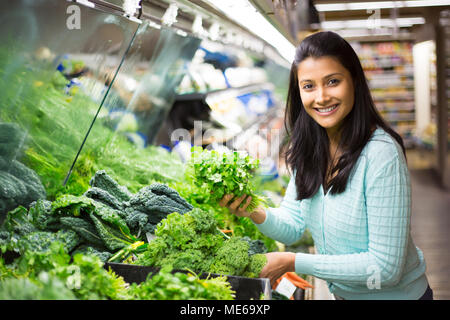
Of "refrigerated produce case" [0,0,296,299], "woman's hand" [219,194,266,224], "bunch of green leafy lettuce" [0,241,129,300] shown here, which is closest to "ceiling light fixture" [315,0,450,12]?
"refrigerated produce case" [0,0,296,299]

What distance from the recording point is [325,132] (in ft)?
6.37

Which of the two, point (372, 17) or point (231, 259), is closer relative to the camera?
point (231, 259)

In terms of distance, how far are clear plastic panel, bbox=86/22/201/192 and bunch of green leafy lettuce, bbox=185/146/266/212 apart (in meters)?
0.84

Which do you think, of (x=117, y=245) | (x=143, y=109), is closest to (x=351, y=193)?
(x=117, y=245)

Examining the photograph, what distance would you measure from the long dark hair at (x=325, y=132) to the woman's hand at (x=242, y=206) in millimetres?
186

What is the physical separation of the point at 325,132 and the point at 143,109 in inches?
74.5

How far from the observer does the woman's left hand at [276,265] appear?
5.48ft

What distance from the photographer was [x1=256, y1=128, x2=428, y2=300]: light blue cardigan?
1.58 m

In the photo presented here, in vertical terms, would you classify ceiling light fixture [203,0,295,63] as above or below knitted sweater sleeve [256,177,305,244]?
above

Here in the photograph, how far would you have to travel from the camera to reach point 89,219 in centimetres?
177

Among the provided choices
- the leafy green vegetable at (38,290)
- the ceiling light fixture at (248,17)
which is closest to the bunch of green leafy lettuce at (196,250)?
the leafy green vegetable at (38,290)

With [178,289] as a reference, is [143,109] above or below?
above

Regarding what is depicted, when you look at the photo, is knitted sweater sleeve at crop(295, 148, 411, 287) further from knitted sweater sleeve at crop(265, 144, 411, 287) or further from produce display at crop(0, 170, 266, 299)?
produce display at crop(0, 170, 266, 299)

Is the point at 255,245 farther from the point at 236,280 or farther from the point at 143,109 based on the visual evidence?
the point at 143,109
